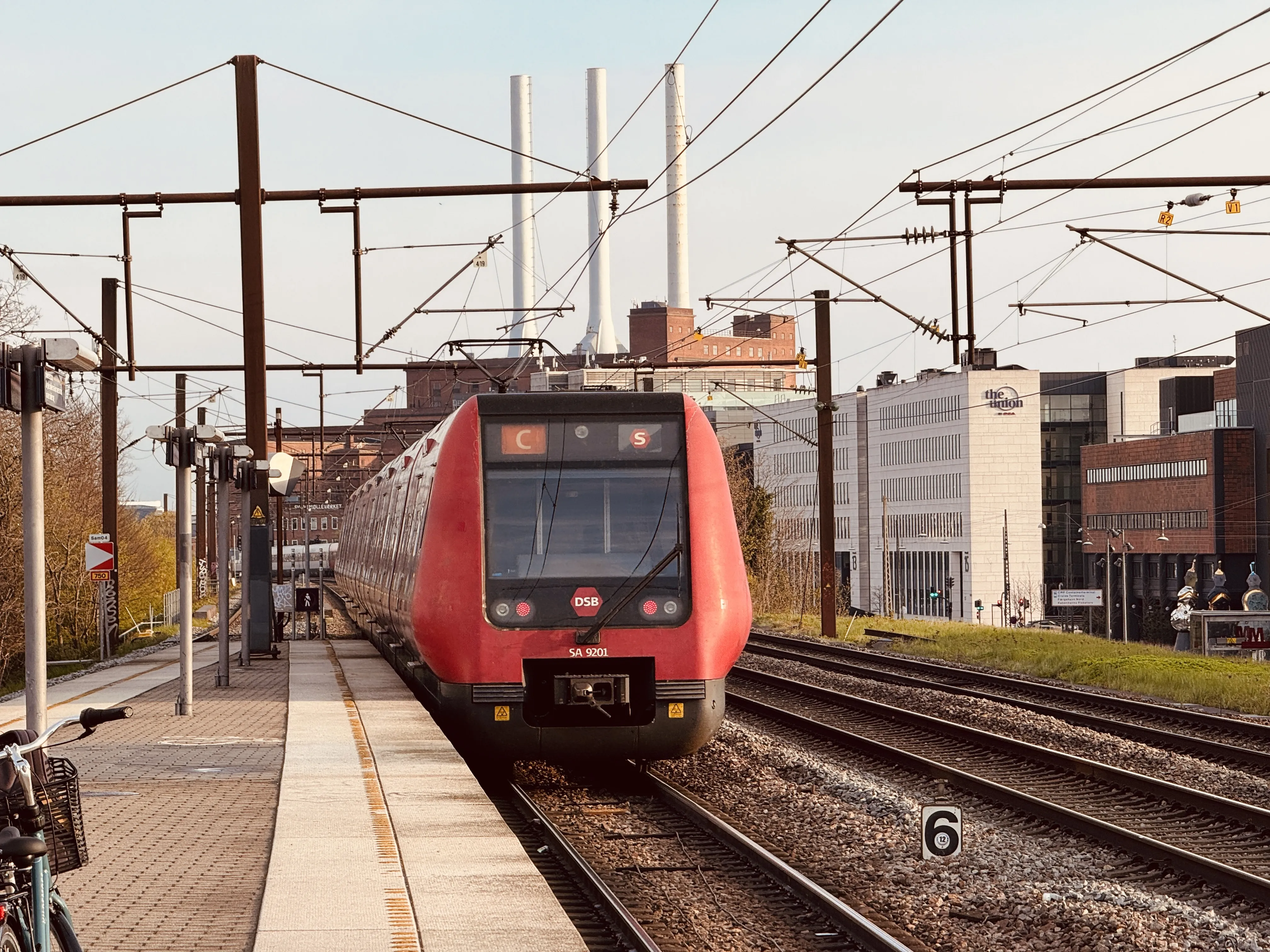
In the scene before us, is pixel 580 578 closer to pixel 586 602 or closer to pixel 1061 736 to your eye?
pixel 586 602

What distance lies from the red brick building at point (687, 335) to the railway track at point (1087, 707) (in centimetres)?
9546

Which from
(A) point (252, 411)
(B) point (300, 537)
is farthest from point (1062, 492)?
(A) point (252, 411)

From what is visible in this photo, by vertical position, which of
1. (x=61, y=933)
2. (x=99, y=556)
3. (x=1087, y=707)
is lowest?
(x=1087, y=707)

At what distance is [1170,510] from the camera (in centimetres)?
10112

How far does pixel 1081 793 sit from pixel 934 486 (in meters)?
114

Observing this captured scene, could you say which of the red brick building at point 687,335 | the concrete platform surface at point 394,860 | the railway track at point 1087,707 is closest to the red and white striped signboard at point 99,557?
the railway track at point 1087,707

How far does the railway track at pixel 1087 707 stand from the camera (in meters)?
16.0

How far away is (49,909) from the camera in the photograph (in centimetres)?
518

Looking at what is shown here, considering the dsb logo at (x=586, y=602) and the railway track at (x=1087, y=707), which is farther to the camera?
the railway track at (x=1087, y=707)

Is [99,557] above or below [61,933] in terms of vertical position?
above

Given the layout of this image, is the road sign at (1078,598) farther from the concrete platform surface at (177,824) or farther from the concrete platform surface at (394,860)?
the concrete platform surface at (394,860)

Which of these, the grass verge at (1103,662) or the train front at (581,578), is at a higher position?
the train front at (581,578)

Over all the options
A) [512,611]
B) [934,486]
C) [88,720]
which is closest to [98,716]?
[88,720]

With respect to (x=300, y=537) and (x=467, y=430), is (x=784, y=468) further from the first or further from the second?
(x=467, y=430)
